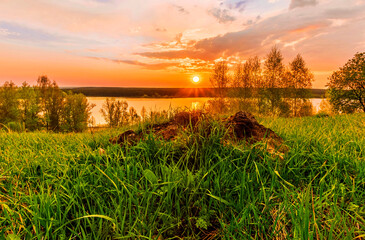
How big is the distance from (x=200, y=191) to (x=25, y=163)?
2.90 meters

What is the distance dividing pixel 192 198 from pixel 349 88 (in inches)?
1760

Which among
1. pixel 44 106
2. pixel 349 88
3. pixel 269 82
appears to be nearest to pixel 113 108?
pixel 44 106

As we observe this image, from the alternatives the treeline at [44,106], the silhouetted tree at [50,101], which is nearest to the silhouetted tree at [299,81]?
the treeline at [44,106]

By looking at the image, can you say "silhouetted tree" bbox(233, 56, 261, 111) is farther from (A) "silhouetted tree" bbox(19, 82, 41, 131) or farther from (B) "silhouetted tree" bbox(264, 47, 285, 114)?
(A) "silhouetted tree" bbox(19, 82, 41, 131)

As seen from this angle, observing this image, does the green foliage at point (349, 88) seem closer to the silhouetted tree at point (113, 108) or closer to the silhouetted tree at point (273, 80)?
the silhouetted tree at point (273, 80)

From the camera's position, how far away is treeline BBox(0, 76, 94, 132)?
4588cm

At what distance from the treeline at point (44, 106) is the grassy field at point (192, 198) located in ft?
180

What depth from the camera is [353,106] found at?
1344 inches

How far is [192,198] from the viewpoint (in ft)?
7.29

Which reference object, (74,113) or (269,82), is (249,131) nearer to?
(269,82)

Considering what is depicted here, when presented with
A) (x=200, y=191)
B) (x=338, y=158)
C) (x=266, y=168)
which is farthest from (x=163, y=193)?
(x=338, y=158)

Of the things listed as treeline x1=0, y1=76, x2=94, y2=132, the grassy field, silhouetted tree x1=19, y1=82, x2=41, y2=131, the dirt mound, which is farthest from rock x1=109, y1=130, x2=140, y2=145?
silhouetted tree x1=19, y1=82, x2=41, y2=131

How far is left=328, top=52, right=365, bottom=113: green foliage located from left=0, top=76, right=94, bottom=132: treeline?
187ft

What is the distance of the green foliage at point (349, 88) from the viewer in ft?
109
